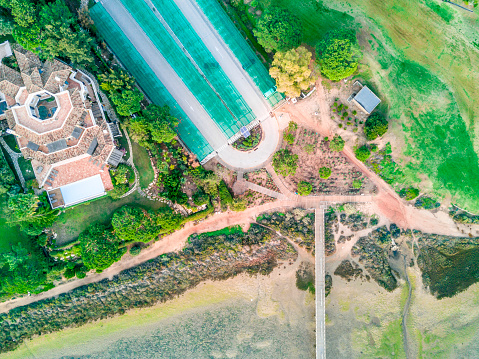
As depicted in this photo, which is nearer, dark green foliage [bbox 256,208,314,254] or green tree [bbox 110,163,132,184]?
green tree [bbox 110,163,132,184]

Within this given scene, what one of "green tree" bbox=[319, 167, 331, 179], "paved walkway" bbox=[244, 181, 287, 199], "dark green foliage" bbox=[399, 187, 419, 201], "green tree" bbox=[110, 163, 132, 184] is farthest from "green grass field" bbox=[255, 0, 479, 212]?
"green tree" bbox=[110, 163, 132, 184]

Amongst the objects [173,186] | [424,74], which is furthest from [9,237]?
[424,74]

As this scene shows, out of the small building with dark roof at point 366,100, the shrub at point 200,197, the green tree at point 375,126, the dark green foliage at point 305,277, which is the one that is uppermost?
the shrub at point 200,197

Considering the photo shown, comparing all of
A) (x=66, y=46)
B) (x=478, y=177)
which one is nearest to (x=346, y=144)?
(x=478, y=177)

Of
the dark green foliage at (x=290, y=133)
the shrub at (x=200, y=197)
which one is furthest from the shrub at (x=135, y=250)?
the dark green foliage at (x=290, y=133)

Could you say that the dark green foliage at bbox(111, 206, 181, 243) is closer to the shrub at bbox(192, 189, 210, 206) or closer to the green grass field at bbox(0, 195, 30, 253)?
the shrub at bbox(192, 189, 210, 206)

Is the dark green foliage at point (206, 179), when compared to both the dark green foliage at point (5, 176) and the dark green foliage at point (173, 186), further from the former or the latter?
the dark green foliage at point (5, 176)
